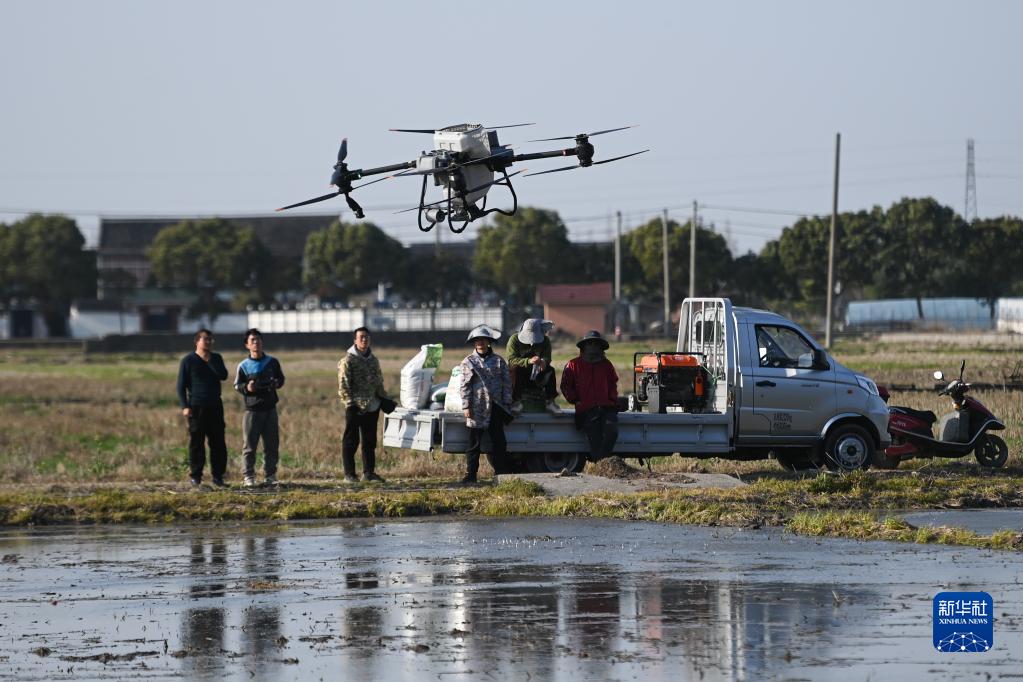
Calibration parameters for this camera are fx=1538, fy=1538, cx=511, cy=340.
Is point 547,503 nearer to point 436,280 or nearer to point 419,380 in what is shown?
point 419,380

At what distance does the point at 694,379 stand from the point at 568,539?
16.8 feet

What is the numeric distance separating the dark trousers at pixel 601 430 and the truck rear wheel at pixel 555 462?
0.44m

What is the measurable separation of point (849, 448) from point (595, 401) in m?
3.14

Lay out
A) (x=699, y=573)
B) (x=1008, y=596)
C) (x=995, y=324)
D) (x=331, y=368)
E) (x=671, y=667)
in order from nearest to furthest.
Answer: (x=671, y=667) < (x=1008, y=596) < (x=699, y=573) < (x=331, y=368) < (x=995, y=324)

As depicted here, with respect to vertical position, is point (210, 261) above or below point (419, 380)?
above

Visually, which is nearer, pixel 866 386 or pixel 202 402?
pixel 202 402

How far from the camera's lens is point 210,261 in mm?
101188

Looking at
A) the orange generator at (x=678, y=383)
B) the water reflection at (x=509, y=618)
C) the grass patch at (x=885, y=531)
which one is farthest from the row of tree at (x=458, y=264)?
the water reflection at (x=509, y=618)

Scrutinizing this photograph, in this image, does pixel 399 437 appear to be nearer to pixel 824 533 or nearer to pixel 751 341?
pixel 751 341

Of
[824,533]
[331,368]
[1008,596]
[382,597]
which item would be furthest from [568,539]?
[331,368]

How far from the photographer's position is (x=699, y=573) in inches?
439

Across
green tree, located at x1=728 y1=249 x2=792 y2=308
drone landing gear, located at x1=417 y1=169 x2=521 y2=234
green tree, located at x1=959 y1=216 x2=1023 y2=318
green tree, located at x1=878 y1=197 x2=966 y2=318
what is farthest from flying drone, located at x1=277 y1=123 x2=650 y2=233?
green tree, located at x1=728 y1=249 x2=792 y2=308

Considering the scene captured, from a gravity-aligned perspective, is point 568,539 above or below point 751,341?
below

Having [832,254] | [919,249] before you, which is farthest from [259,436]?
[919,249]
